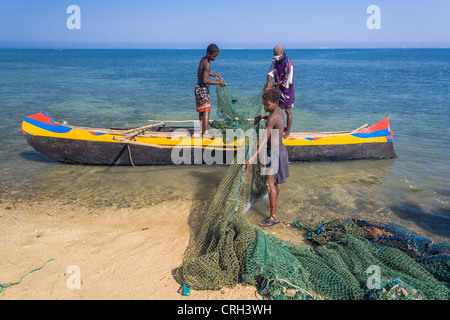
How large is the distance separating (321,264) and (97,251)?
3015 millimetres

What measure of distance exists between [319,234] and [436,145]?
25.7ft

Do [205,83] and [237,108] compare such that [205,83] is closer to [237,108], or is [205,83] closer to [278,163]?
[237,108]

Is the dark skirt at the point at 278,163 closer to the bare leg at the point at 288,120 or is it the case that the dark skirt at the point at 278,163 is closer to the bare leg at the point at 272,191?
the bare leg at the point at 272,191

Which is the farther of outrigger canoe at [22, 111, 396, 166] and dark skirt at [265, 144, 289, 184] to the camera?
outrigger canoe at [22, 111, 396, 166]

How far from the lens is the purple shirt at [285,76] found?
642 cm

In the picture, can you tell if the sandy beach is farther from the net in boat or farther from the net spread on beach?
the net in boat

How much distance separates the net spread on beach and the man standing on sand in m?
3.35

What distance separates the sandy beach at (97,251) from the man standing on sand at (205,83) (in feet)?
7.67

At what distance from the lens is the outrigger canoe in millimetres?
7516

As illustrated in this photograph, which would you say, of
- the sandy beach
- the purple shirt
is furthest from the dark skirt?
the purple shirt

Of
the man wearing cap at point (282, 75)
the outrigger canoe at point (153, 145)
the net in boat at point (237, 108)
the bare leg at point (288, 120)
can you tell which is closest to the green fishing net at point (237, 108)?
the net in boat at point (237, 108)

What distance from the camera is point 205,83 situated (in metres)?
6.88

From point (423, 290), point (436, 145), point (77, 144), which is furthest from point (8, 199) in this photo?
point (436, 145)
